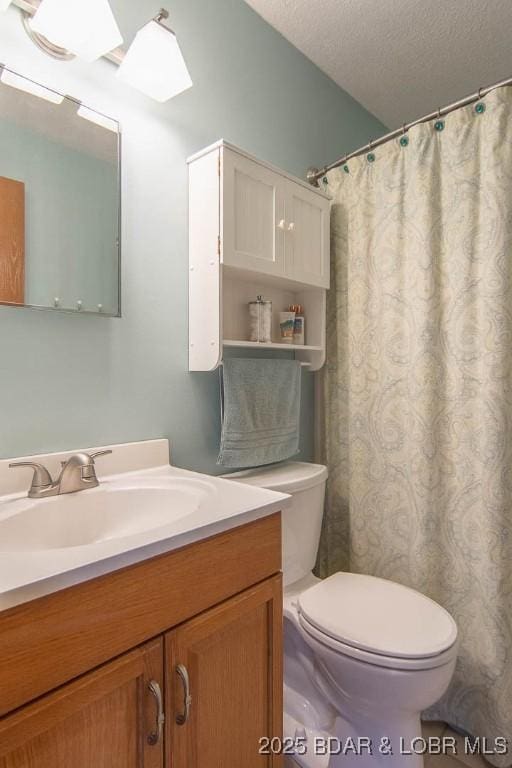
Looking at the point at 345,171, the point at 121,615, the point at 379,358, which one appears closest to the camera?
the point at 121,615

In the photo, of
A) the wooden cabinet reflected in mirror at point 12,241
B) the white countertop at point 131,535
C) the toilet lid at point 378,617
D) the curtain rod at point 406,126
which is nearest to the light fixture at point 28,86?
the wooden cabinet reflected in mirror at point 12,241

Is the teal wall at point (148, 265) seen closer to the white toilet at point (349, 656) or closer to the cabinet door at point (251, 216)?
the cabinet door at point (251, 216)

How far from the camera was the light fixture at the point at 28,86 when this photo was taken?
0.94m

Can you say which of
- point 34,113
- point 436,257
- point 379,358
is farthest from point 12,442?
point 436,257

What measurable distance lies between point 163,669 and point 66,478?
45cm

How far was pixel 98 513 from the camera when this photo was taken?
0.99 m

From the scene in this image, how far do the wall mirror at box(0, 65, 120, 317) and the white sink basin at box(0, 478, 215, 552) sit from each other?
45 centimetres

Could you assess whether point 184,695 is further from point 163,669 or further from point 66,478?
point 66,478

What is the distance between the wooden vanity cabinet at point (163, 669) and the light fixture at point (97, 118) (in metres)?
1.05

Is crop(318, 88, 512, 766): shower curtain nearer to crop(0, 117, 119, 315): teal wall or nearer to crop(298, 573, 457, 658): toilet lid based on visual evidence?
crop(298, 573, 457, 658): toilet lid

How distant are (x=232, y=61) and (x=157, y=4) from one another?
306mm

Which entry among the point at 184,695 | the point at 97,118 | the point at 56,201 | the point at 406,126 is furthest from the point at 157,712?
the point at 406,126

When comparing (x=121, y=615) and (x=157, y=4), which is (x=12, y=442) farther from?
(x=157, y=4)

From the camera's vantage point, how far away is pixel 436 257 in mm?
1439
